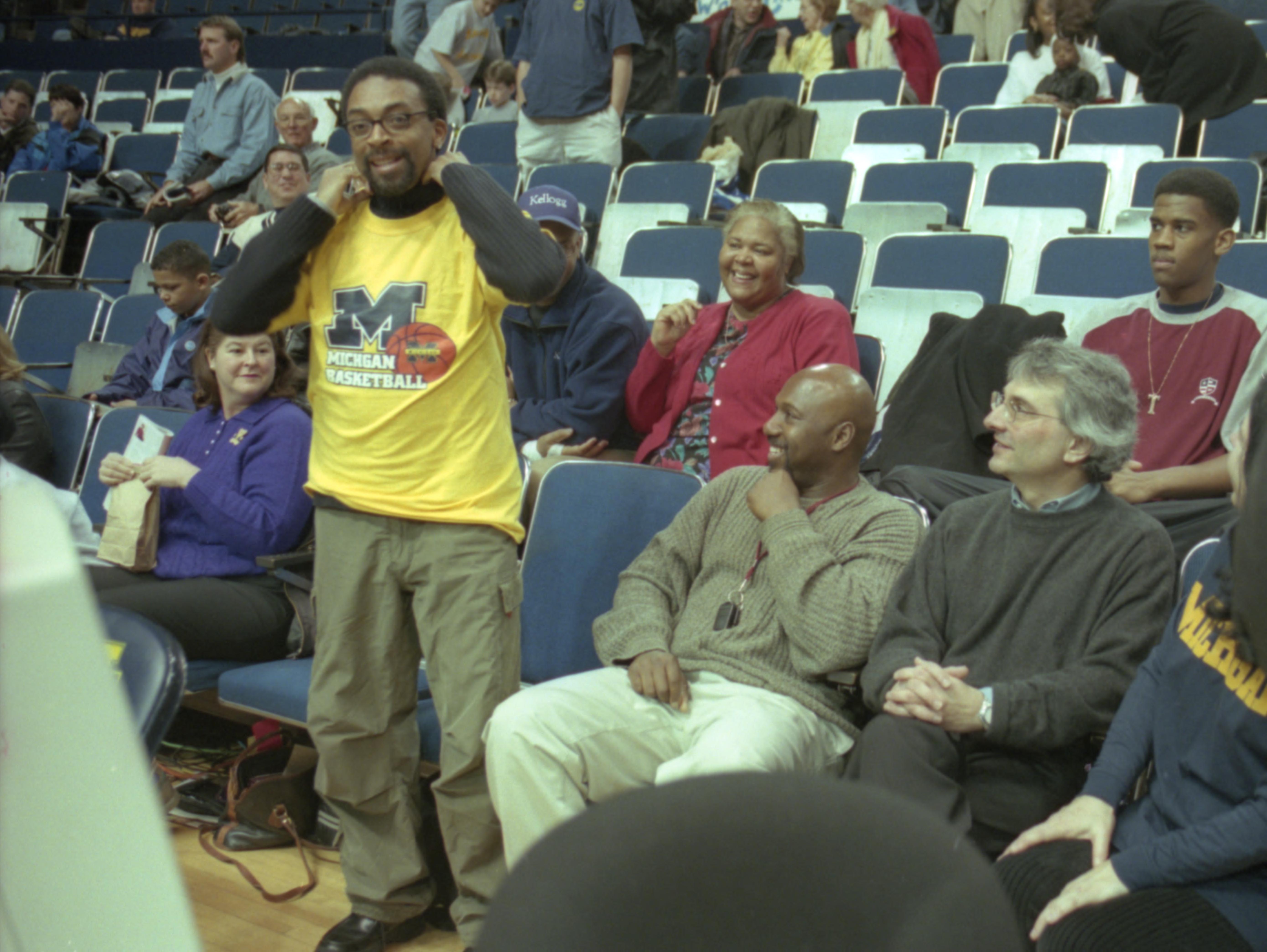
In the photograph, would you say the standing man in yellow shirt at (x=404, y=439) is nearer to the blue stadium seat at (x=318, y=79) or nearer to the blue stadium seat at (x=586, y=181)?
the blue stadium seat at (x=586, y=181)

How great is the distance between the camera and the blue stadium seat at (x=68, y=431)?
3.25m

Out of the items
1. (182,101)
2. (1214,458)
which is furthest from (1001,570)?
(182,101)

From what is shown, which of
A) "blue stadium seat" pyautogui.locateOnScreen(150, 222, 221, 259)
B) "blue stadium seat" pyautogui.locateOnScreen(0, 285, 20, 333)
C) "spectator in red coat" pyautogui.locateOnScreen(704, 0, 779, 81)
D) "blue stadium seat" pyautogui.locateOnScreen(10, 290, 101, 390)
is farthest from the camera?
"spectator in red coat" pyautogui.locateOnScreen(704, 0, 779, 81)

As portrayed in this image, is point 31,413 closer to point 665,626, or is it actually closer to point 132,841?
point 665,626

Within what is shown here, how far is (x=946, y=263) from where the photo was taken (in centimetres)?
339

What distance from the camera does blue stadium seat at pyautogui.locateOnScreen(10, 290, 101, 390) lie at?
4664 millimetres

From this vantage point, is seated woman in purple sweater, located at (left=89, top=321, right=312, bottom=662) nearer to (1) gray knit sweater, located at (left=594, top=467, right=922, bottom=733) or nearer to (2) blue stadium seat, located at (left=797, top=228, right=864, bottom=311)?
(1) gray knit sweater, located at (left=594, top=467, right=922, bottom=733)

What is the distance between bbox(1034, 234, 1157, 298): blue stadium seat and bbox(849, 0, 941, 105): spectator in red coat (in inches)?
99.3

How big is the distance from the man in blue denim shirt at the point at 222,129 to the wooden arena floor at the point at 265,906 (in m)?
3.80

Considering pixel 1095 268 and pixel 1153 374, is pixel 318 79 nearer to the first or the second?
pixel 1095 268

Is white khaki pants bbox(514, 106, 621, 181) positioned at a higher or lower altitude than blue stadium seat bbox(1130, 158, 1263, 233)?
higher

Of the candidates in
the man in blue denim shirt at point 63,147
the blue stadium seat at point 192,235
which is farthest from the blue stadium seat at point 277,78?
the blue stadium seat at point 192,235

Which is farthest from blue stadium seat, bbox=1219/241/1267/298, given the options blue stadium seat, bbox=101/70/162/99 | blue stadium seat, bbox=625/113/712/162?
blue stadium seat, bbox=101/70/162/99

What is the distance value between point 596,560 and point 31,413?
178 centimetres
